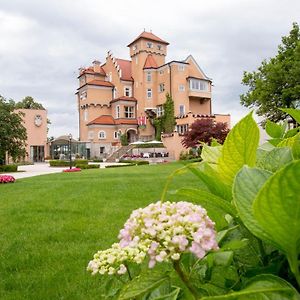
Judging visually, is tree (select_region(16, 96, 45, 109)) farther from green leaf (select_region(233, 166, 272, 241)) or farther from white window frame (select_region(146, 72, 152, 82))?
green leaf (select_region(233, 166, 272, 241))

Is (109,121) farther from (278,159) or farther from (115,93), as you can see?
(278,159)

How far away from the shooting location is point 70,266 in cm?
416

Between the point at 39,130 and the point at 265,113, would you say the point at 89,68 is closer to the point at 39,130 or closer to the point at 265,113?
the point at 39,130

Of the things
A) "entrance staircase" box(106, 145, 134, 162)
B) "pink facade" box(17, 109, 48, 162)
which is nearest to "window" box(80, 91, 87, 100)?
"pink facade" box(17, 109, 48, 162)

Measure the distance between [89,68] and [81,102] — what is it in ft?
16.8

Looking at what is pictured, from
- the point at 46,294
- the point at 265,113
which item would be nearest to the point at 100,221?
the point at 46,294

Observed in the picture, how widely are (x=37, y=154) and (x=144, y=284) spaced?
48.6 metres

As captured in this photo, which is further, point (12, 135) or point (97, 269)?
point (12, 135)

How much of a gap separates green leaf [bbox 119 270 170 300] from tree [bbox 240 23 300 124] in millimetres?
24184

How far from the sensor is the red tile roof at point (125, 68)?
46.0 m

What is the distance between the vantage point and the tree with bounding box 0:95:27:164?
25.8 metres

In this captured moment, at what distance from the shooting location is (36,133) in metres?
46.0

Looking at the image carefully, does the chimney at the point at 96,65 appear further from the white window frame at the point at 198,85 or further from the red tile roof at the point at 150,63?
the white window frame at the point at 198,85

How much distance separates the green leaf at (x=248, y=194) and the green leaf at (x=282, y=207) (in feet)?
0.10
